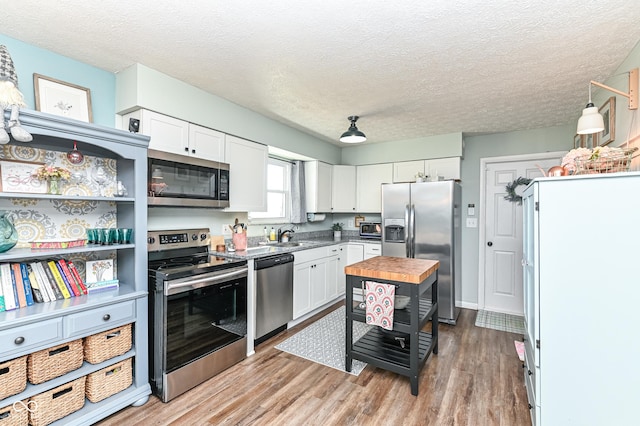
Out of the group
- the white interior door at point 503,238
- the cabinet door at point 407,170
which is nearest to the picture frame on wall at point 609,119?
the white interior door at point 503,238

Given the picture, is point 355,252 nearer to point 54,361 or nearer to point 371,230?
point 371,230

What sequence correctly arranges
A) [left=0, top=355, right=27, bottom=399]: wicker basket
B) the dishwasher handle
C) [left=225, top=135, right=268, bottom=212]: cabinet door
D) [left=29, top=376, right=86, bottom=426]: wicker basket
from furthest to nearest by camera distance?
1. [left=225, top=135, right=268, bottom=212]: cabinet door
2. the dishwasher handle
3. [left=29, top=376, right=86, bottom=426]: wicker basket
4. [left=0, top=355, right=27, bottom=399]: wicker basket

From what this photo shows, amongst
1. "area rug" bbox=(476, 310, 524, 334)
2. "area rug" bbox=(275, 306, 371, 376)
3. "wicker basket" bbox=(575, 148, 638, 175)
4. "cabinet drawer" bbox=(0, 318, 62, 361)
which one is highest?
"wicker basket" bbox=(575, 148, 638, 175)

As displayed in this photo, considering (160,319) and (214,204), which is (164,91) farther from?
(160,319)

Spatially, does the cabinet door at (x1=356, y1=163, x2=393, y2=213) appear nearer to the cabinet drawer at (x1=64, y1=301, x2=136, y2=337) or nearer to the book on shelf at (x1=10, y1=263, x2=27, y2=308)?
the cabinet drawer at (x1=64, y1=301, x2=136, y2=337)

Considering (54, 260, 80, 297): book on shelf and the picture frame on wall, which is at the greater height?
the picture frame on wall

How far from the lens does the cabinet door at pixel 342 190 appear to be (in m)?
4.98

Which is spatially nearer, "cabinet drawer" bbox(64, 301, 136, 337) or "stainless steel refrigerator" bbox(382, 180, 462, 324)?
"cabinet drawer" bbox(64, 301, 136, 337)

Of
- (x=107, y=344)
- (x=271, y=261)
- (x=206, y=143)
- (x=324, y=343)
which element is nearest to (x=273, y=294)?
(x=271, y=261)

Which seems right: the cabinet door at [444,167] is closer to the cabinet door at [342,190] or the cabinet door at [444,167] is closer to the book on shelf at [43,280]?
the cabinet door at [342,190]

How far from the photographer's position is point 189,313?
2.28 metres

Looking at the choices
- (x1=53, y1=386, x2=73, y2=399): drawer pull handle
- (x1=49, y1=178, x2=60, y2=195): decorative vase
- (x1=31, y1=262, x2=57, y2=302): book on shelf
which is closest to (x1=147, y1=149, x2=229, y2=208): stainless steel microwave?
(x1=49, y1=178, x2=60, y2=195): decorative vase

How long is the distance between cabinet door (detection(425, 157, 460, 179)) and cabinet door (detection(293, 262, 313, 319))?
7.35 feet

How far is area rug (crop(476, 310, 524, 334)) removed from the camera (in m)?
3.59
